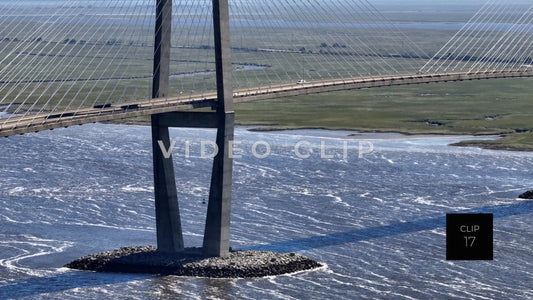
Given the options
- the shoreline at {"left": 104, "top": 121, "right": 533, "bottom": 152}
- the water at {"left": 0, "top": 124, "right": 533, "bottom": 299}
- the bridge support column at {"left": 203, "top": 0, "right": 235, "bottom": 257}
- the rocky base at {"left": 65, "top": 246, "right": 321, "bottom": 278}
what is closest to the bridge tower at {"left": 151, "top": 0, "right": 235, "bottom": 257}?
the bridge support column at {"left": 203, "top": 0, "right": 235, "bottom": 257}

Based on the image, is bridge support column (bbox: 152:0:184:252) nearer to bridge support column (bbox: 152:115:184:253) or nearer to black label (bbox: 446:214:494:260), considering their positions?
bridge support column (bbox: 152:115:184:253)

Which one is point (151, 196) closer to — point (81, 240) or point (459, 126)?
point (81, 240)

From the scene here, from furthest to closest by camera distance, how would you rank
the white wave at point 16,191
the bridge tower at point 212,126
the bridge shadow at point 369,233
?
the white wave at point 16,191 → the bridge shadow at point 369,233 → the bridge tower at point 212,126

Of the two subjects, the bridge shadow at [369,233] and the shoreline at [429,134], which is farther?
the shoreline at [429,134]

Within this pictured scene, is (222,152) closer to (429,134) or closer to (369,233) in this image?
A: (369,233)

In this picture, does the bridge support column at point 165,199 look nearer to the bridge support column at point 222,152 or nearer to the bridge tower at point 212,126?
the bridge tower at point 212,126

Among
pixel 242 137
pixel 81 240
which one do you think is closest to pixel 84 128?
pixel 242 137

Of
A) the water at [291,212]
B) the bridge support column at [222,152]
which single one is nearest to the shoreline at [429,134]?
the water at [291,212]
